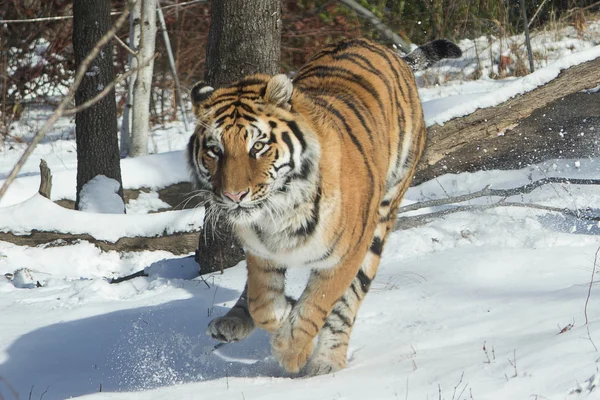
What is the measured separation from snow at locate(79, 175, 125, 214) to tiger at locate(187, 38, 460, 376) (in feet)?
8.29

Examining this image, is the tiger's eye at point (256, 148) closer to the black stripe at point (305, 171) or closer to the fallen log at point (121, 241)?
the black stripe at point (305, 171)

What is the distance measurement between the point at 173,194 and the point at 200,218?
3.75 feet

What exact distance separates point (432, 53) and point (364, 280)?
5.52 feet

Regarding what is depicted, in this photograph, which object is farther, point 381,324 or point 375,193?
point 381,324

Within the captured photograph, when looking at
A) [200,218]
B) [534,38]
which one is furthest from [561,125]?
[534,38]

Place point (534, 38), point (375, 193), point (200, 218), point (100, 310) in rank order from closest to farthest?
1. point (375, 193)
2. point (100, 310)
3. point (200, 218)
4. point (534, 38)

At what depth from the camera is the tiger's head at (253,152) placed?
3.24 metres

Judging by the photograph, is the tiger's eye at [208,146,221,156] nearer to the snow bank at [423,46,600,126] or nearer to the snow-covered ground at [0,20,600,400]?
the snow-covered ground at [0,20,600,400]

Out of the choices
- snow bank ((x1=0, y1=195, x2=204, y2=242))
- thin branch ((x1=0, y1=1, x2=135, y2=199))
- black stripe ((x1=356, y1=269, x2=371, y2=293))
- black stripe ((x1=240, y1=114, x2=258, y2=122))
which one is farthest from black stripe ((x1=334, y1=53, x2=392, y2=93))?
thin branch ((x1=0, y1=1, x2=135, y2=199))

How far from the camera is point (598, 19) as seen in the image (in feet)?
41.5

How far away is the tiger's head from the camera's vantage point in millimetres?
3238

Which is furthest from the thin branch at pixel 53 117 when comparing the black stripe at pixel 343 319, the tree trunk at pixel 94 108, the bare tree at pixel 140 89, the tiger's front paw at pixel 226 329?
the bare tree at pixel 140 89

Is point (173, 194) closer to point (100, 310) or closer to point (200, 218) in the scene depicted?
point (200, 218)

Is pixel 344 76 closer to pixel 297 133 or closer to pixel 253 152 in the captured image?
pixel 297 133
